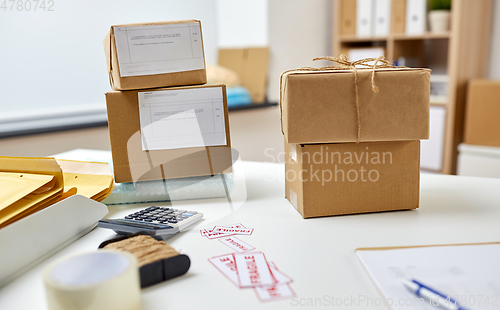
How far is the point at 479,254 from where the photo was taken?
58 cm

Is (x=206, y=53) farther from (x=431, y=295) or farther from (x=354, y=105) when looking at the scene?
(x=431, y=295)

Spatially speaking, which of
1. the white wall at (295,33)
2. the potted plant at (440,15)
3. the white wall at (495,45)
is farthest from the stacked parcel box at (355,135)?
the white wall at (495,45)

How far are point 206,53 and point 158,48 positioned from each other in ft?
5.05

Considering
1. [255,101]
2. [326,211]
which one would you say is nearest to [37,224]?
[326,211]

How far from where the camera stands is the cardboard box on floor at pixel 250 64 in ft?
8.18

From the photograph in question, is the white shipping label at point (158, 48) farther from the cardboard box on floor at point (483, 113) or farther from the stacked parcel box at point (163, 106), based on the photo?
the cardboard box on floor at point (483, 113)

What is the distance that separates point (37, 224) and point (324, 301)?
0.42 metres

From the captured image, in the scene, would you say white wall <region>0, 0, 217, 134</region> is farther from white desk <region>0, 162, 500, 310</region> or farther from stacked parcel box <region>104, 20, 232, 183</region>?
white desk <region>0, 162, 500, 310</region>

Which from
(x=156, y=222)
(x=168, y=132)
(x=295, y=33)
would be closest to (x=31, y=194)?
(x=156, y=222)

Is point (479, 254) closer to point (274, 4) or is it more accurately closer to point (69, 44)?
point (69, 44)

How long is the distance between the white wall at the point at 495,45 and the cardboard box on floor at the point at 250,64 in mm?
1318

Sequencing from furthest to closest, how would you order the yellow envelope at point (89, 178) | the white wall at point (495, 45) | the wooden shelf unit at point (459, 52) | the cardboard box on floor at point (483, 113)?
the white wall at point (495, 45) < the wooden shelf unit at point (459, 52) < the cardboard box on floor at point (483, 113) < the yellow envelope at point (89, 178)

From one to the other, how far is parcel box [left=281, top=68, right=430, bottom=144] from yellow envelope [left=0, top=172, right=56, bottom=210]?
417 mm

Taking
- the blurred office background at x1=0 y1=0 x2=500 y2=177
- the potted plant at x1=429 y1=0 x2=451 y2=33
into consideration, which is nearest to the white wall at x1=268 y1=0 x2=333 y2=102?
the blurred office background at x1=0 y1=0 x2=500 y2=177
